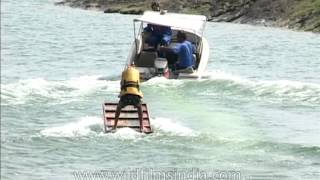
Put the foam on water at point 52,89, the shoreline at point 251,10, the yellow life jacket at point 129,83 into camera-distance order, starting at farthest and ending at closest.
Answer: the shoreline at point 251,10 < the foam on water at point 52,89 < the yellow life jacket at point 129,83

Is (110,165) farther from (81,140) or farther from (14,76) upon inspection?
(14,76)

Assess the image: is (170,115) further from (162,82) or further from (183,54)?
(183,54)

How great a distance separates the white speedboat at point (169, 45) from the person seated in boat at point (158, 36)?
22cm

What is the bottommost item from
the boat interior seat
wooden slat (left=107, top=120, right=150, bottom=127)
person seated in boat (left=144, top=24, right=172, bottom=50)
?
the boat interior seat

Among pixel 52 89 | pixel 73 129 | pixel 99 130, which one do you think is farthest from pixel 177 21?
pixel 73 129

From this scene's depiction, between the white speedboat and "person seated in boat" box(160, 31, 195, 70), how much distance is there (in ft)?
0.72

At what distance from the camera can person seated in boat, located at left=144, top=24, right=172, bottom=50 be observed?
35.8m

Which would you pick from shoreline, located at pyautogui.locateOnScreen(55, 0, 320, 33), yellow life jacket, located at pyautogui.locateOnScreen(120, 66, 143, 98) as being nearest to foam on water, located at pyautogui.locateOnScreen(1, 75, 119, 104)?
yellow life jacket, located at pyautogui.locateOnScreen(120, 66, 143, 98)

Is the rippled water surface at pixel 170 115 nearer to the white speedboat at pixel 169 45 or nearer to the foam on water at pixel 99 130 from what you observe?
the foam on water at pixel 99 130

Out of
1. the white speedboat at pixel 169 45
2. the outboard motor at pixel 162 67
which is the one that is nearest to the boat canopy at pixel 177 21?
the white speedboat at pixel 169 45

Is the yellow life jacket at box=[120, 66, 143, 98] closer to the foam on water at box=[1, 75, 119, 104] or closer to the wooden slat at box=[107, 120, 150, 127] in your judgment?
the wooden slat at box=[107, 120, 150, 127]

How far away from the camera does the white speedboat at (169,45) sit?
33094 millimetres

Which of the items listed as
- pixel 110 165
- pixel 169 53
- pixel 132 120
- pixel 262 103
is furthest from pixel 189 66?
pixel 110 165

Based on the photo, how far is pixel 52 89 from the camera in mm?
30688
